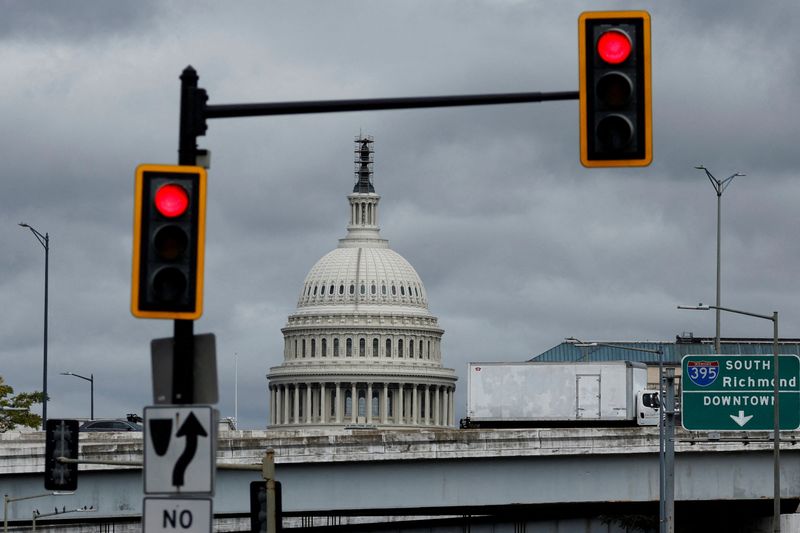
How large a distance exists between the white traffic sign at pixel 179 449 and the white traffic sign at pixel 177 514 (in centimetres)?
9

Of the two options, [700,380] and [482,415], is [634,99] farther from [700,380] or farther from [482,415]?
[482,415]

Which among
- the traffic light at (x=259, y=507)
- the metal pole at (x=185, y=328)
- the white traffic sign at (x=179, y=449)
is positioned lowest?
the traffic light at (x=259, y=507)

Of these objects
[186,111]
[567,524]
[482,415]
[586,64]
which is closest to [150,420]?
[186,111]

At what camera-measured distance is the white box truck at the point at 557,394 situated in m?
81.4

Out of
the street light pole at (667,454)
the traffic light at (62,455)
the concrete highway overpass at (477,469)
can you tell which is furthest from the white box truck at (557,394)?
the traffic light at (62,455)

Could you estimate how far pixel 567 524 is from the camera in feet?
333

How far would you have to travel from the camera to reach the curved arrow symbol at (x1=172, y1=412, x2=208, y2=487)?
17672 mm

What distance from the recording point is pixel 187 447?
17719mm

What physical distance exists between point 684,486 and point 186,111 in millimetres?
53729

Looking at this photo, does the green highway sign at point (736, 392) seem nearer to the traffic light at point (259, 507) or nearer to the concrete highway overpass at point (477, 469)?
the concrete highway overpass at point (477, 469)

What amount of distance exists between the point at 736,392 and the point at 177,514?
139ft

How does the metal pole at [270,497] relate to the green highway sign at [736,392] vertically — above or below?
below

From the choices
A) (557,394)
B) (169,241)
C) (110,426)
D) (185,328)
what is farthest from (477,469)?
(169,241)

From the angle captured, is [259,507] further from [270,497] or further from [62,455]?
[62,455]
